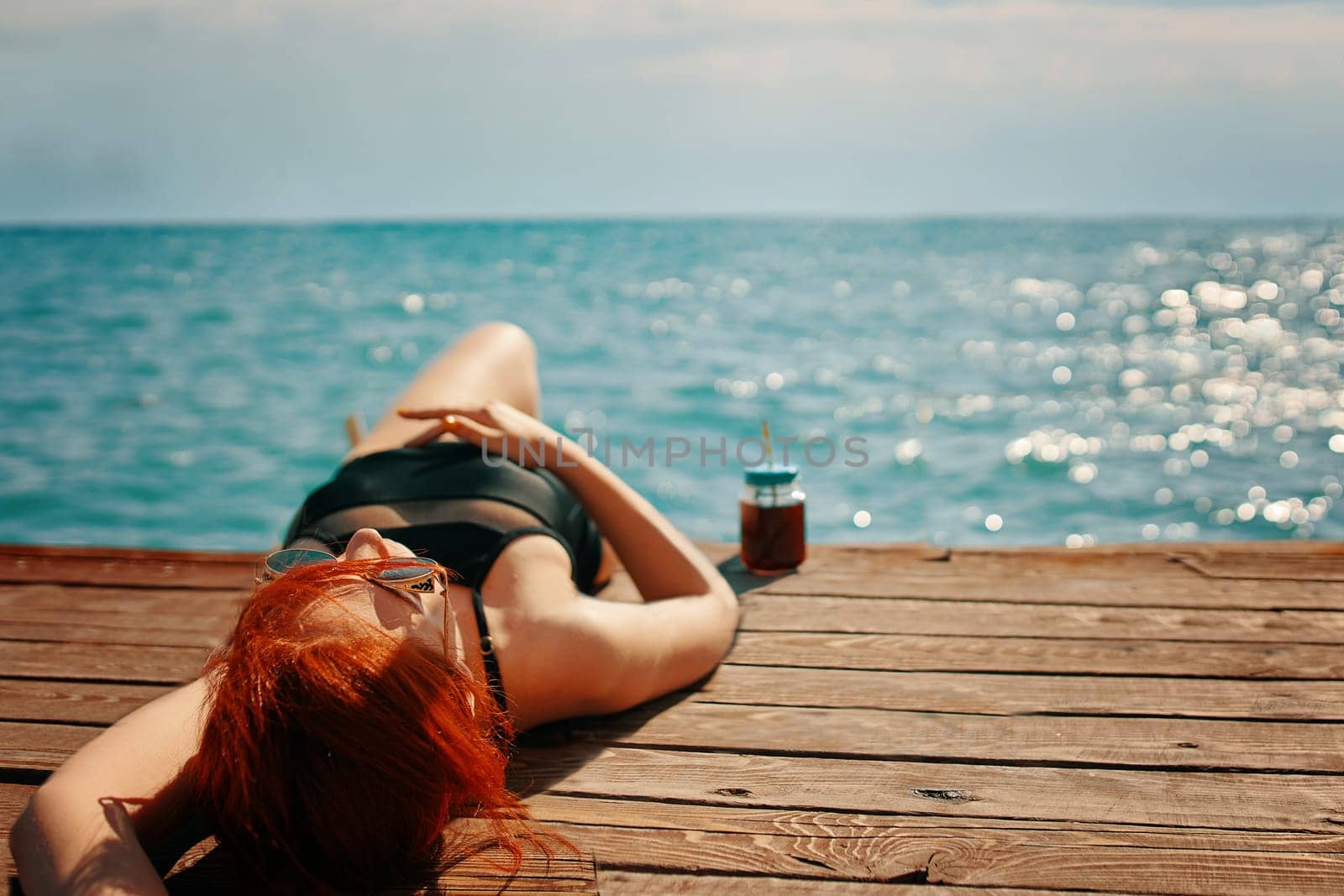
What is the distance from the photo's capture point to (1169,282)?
2361cm

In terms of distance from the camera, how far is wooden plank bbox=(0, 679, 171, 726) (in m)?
1.97

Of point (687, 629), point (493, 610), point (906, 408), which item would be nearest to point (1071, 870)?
point (687, 629)

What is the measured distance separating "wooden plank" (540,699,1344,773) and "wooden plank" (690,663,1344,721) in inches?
1.4

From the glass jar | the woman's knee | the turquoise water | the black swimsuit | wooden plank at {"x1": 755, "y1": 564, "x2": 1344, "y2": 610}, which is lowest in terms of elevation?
the turquoise water

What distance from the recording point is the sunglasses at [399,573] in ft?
4.53

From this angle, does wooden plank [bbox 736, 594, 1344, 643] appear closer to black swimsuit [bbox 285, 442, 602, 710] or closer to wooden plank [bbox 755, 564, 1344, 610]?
wooden plank [bbox 755, 564, 1344, 610]

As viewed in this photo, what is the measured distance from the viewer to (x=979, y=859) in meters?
Result: 1.45

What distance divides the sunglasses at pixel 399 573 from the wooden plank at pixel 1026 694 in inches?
29.4

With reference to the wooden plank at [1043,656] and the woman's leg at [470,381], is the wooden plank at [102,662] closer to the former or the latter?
the woman's leg at [470,381]

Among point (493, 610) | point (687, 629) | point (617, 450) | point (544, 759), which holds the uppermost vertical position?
point (493, 610)

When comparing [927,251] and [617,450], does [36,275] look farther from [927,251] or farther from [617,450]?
[927,251]

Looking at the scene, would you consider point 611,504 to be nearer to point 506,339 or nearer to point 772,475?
point 772,475

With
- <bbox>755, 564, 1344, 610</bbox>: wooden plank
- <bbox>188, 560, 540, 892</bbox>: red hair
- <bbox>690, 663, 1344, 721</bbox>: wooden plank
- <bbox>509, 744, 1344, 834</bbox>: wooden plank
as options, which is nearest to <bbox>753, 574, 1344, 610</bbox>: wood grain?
<bbox>755, 564, 1344, 610</bbox>: wooden plank

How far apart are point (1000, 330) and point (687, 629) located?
15.0 meters
